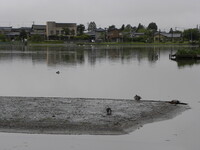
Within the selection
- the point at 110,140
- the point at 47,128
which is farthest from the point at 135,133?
the point at 47,128

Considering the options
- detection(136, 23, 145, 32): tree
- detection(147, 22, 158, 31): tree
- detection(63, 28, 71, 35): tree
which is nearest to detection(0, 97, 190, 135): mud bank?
detection(63, 28, 71, 35): tree

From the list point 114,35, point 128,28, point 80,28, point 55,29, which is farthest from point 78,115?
point 128,28

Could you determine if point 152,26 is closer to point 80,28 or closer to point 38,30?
point 80,28

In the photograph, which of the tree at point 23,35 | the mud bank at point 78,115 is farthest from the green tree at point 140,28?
the mud bank at point 78,115

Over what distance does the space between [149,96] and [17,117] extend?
31.5ft

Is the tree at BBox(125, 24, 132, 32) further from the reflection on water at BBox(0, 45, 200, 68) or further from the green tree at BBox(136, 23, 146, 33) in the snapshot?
the reflection on water at BBox(0, 45, 200, 68)

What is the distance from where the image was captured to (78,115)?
618 inches

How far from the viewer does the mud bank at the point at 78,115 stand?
13969mm

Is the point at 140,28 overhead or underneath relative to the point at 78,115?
overhead

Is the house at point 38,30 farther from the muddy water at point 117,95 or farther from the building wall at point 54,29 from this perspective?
the muddy water at point 117,95

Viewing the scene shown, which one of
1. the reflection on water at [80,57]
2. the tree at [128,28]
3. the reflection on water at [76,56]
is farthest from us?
the tree at [128,28]

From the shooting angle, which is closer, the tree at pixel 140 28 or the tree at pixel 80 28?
the tree at pixel 80 28

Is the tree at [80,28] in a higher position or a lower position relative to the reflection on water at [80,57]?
higher

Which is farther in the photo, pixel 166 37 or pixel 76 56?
pixel 166 37
